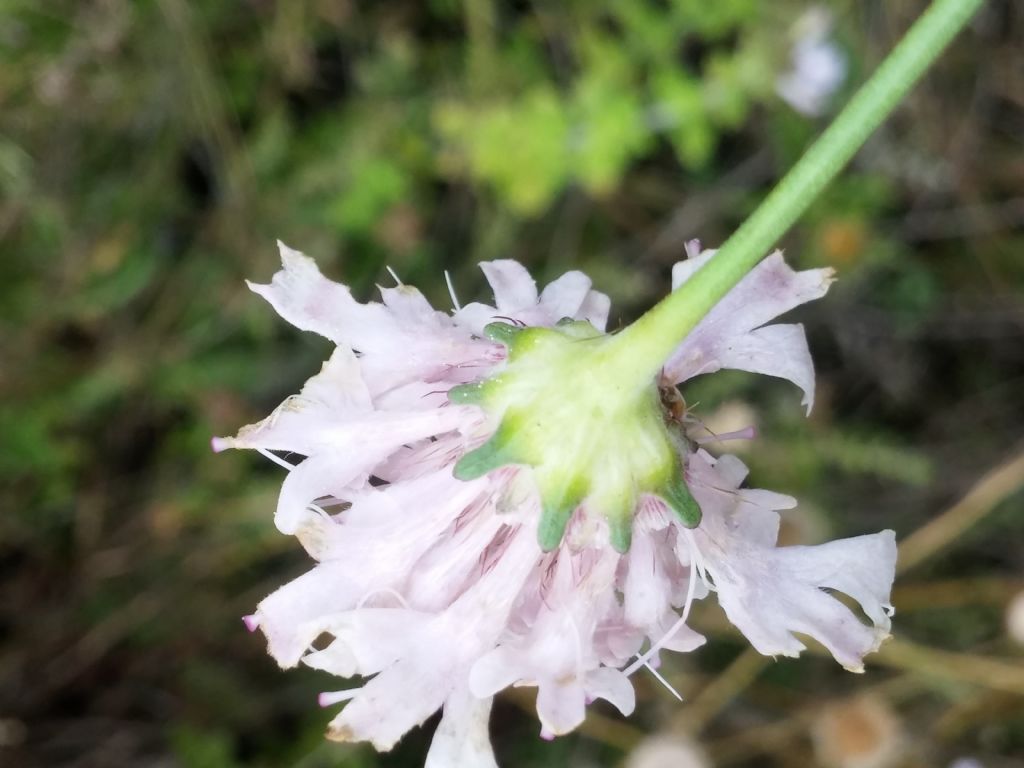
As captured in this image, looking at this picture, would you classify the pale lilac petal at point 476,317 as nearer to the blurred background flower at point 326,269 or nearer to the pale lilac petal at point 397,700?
the pale lilac petal at point 397,700

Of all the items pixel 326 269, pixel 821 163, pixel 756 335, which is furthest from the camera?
pixel 326 269

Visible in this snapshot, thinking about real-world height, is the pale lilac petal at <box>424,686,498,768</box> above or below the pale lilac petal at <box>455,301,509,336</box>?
below

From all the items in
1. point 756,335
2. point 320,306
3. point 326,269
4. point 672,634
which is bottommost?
point 326,269

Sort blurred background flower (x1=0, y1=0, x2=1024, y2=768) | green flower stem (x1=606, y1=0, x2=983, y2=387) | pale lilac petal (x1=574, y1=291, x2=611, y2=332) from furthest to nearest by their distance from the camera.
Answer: blurred background flower (x1=0, y1=0, x2=1024, y2=768) < pale lilac petal (x1=574, y1=291, x2=611, y2=332) < green flower stem (x1=606, y1=0, x2=983, y2=387)

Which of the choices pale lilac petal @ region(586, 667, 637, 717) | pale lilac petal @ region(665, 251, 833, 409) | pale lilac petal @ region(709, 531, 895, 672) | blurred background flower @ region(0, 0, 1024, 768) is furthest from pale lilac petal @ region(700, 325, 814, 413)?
blurred background flower @ region(0, 0, 1024, 768)

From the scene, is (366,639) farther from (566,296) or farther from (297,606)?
(566,296)

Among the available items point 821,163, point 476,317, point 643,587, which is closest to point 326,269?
point 476,317

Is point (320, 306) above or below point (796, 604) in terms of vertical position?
above

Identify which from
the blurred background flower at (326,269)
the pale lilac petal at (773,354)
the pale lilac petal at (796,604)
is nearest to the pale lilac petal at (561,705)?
the pale lilac petal at (796,604)

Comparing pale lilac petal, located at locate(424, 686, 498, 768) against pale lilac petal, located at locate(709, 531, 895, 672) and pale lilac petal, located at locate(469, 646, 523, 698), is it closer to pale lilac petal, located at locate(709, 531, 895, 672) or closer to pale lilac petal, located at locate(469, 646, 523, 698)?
pale lilac petal, located at locate(469, 646, 523, 698)
